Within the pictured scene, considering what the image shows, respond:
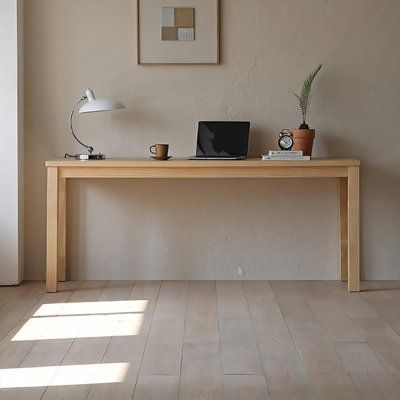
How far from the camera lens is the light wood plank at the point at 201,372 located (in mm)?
2275

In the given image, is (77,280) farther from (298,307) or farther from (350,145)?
(350,145)

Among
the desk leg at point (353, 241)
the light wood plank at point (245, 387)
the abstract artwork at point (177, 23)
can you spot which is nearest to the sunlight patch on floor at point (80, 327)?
the light wood plank at point (245, 387)

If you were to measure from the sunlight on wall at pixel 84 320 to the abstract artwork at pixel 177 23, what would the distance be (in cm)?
157

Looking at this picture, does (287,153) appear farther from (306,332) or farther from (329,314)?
(306,332)

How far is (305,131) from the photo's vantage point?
12.6 ft

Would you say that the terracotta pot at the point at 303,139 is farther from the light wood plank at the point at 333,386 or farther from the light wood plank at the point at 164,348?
the light wood plank at the point at 333,386

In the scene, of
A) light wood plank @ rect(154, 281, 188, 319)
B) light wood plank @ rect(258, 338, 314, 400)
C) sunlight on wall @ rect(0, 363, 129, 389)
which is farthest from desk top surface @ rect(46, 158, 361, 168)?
sunlight on wall @ rect(0, 363, 129, 389)

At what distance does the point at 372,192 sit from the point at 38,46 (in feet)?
7.12

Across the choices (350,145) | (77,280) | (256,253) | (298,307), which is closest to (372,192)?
(350,145)

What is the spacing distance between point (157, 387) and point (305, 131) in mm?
1976

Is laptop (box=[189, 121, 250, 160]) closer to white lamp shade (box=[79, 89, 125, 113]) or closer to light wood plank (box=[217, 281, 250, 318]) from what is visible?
white lamp shade (box=[79, 89, 125, 113])

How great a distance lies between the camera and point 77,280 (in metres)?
4.13

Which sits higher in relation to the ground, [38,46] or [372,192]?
[38,46]

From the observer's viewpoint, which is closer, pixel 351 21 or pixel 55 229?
pixel 55 229
